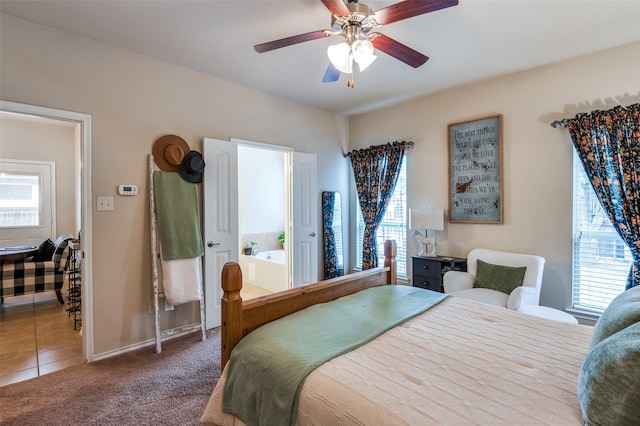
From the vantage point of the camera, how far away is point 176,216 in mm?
2971

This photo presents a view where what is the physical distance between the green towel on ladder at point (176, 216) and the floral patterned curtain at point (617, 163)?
3696 mm

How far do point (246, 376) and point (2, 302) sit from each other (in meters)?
4.60

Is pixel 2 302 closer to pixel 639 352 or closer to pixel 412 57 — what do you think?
pixel 412 57

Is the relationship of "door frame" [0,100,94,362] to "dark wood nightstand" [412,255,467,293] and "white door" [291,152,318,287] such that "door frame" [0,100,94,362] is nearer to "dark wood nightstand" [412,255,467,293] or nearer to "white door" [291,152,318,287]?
"white door" [291,152,318,287]

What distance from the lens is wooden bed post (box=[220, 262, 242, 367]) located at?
1579mm

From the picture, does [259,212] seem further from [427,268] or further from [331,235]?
[427,268]

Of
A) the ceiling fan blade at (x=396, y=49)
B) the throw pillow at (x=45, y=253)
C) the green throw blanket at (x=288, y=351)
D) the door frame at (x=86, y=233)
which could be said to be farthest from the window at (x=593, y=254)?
the throw pillow at (x=45, y=253)

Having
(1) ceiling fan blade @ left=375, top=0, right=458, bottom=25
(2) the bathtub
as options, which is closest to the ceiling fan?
(1) ceiling fan blade @ left=375, top=0, right=458, bottom=25

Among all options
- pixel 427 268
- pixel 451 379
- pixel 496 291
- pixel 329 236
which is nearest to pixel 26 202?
pixel 329 236

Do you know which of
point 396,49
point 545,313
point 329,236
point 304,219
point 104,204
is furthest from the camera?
point 329,236

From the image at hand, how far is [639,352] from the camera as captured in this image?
91 cm

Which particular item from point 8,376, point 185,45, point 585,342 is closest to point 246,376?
point 585,342

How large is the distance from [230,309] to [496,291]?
2.58m

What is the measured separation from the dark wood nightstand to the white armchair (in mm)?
130
